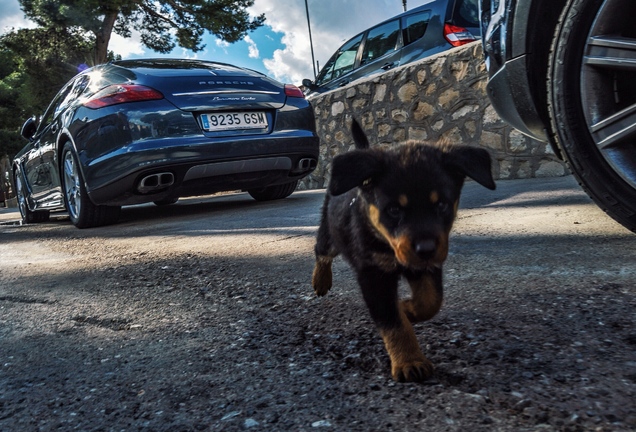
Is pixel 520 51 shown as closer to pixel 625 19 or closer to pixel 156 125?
pixel 625 19

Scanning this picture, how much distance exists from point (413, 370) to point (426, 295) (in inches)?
17.1

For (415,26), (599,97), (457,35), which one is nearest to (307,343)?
(599,97)

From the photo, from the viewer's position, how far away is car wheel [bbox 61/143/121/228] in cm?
617

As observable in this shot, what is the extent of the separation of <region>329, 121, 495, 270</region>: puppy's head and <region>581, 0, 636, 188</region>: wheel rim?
0.90m

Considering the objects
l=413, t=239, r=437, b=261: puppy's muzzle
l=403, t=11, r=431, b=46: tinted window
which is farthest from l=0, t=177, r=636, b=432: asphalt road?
l=403, t=11, r=431, b=46: tinted window

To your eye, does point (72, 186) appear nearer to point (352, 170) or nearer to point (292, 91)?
point (292, 91)

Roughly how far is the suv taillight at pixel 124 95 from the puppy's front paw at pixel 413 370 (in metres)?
4.57

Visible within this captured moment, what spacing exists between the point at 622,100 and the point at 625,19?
36 cm

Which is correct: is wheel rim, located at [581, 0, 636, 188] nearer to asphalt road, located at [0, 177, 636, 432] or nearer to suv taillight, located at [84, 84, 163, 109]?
asphalt road, located at [0, 177, 636, 432]

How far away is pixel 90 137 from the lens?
5.86m

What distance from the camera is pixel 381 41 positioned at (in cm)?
965

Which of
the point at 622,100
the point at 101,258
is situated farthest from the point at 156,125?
the point at 622,100

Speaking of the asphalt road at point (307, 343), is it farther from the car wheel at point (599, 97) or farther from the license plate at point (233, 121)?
the license plate at point (233, 121)

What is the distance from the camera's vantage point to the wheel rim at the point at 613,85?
2652 millimetres
